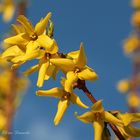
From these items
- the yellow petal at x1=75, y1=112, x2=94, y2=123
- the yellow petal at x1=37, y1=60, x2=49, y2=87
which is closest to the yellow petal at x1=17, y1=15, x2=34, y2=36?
the yellow petal at x1=37, y1=60, x2=49, y2=87

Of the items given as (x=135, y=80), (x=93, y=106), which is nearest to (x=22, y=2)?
(x=135, y=80)

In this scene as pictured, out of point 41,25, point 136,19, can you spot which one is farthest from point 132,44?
point 41,25

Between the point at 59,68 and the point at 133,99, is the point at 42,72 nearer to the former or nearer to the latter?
the point at 59,68

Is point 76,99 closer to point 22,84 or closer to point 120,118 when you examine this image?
point 120,118

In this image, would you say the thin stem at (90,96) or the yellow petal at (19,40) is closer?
Answer: the thin stem at (90,96)

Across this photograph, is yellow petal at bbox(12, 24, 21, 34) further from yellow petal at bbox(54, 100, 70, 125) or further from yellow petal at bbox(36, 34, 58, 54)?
yellow petal at bbox(54, 100, 70, 125)

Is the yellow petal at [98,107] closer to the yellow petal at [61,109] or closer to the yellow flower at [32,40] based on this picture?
the yellow petal at [61,109]

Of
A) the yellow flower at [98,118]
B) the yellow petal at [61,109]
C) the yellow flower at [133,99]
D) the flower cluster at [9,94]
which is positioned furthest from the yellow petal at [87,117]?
the yellow flower at [133,99]

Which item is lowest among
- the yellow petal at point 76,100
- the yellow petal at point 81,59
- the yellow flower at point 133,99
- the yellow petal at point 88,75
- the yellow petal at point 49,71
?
the yellow petal at point 76,100
